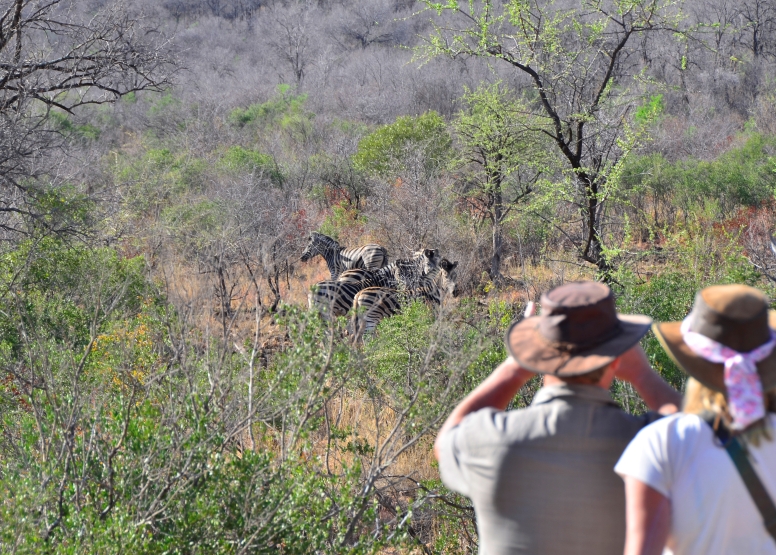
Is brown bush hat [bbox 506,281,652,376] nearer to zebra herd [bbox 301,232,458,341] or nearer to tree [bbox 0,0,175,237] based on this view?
tree [bbox 0,0,175,237]

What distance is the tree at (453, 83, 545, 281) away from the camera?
966cm

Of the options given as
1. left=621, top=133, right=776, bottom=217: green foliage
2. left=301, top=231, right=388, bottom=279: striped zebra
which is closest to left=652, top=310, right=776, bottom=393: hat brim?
left=301, top=231, right=388, bottom=279: striped zebra

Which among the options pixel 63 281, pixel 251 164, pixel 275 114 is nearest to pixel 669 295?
pixel 63 281

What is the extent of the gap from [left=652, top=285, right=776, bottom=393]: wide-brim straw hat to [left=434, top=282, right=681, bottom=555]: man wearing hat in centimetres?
18

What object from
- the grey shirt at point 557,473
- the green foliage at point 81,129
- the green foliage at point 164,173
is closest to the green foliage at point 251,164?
the green foliage at point 164,173

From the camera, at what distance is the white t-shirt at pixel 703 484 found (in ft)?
4.92

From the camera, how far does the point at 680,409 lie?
71.0 inches

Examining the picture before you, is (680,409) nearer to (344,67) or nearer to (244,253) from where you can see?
(244,253)

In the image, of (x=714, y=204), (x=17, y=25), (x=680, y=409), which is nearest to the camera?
(x=680, y=409)

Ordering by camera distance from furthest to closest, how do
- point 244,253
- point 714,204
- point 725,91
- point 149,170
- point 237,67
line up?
point 237,67, point 725,91, point 149,170, point 714,204, point 244,253

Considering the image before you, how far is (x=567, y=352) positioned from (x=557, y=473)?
287 millimetres

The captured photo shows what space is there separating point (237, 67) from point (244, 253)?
90.1ft

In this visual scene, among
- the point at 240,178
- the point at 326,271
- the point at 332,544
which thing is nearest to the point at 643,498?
the point at 332,544

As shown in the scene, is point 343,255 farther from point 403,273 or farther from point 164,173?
point 164,173
